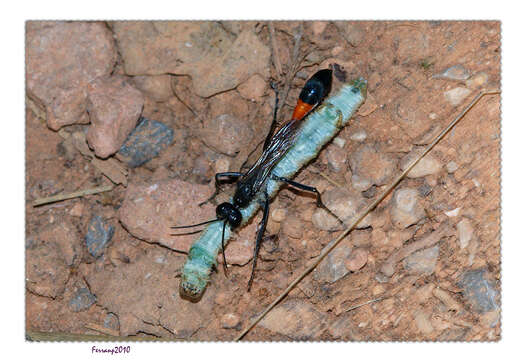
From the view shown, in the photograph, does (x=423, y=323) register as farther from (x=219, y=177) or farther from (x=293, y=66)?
(x=293, y=66)

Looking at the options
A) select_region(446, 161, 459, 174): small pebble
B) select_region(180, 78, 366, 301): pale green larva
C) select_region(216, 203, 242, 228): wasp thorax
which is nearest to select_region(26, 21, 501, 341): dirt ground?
select_region(446, 161, 459, 174): small pebble

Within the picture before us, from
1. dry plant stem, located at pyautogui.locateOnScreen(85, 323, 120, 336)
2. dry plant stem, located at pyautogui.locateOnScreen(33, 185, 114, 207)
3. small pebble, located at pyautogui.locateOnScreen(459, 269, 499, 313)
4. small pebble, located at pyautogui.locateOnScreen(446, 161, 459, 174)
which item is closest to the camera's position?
small pebble, located at pyautogui.locateOnScreen(459, 269, 499, 313)

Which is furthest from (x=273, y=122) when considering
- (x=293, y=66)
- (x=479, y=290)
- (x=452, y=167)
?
(x=479, y=290)

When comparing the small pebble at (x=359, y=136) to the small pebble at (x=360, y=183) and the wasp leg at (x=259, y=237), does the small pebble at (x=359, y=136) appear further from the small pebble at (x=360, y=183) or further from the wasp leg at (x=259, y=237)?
the wasp leg at (x=259, y=237)

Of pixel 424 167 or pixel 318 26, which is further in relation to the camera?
pixel 318 26

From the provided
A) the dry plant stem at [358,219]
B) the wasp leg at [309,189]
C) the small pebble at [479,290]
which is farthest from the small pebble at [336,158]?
the small pebble at [479,290]

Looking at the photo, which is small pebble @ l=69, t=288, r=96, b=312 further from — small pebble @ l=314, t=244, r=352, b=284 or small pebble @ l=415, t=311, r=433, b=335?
small pebble @ l=415, t=311, r=433, b=335

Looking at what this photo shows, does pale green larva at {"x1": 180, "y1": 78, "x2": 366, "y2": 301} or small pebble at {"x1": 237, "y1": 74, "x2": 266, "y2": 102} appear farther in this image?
small pebble at {"x1": 237, "y1": 74, "x2": 266, "y2": 102}
